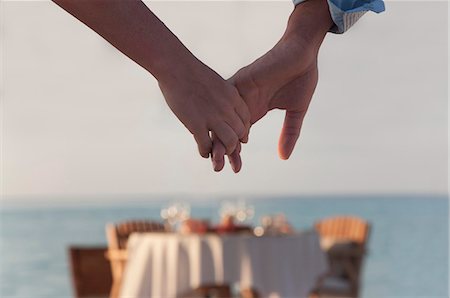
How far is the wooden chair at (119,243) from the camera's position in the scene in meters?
5.32

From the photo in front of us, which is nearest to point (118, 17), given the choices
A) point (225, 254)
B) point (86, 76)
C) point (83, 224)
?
point (225, 254)

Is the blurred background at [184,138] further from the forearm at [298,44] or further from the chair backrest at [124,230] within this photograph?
the forearm at [298,44]

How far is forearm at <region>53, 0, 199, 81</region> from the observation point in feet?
2.73

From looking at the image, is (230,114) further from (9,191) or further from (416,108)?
(416,108)

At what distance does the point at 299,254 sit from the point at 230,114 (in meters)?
3.96

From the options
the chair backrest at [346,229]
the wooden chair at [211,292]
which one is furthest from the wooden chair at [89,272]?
the chair backrest at [346,229]

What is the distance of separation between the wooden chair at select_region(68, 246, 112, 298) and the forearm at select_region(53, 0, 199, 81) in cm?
457

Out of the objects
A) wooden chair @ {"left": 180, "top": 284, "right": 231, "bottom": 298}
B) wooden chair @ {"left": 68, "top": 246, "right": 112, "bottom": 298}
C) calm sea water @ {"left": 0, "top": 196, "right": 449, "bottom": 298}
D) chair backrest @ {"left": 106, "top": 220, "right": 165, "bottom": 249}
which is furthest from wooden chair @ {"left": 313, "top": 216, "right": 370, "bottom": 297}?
calm sea water @ {"left": 0, "top": 196, "right": 449, "bottom": 298}

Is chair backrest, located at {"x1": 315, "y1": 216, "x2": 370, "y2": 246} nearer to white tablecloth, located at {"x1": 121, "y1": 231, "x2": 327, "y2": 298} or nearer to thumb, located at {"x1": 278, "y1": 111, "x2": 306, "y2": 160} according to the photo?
white tablecloth, located at {"x1": 121, "y1": 231, "x2": 327, "y2": 298}

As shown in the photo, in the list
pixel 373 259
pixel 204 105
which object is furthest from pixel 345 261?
pixel 373 259

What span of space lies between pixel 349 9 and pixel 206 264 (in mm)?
3562

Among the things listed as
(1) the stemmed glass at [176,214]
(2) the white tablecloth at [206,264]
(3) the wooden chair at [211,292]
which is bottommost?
(3) the wooden chair at [211,292]

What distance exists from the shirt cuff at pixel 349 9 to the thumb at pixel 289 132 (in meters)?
0.10

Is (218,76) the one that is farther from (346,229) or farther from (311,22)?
(346,229)
